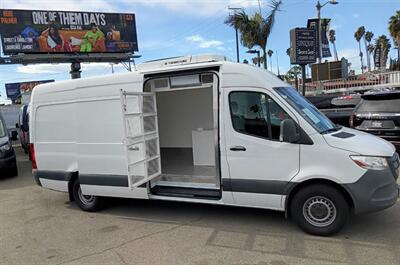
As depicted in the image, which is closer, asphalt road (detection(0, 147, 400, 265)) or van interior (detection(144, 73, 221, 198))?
asphalt road (detection(0, 147, 400, 265))

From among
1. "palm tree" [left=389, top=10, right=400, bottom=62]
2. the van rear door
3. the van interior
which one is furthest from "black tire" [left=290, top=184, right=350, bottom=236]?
"palm tree" [left=389, top=10, right=400, bottom=62]

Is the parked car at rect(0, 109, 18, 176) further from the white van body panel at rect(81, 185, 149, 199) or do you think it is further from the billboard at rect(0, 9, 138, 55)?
the billboard at rect(0, 9, 138, 55)

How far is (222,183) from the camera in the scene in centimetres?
599

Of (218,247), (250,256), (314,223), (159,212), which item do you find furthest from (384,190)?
(159,212)

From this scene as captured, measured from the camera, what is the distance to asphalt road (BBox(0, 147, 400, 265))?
4863 mm

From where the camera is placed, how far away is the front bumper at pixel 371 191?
16.7 feet

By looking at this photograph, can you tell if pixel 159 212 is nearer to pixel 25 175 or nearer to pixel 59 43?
pixel 25 175

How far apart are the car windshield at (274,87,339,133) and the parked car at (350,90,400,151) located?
4.14 metres

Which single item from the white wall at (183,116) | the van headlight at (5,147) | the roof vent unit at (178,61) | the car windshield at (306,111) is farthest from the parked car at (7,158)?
the car windshield at (306,111)

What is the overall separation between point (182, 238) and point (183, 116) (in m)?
4.64

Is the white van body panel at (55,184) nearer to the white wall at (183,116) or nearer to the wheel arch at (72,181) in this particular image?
the wheel arch at (72,181)

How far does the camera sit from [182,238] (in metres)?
5.59

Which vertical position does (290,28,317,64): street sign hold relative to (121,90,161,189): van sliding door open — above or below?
above

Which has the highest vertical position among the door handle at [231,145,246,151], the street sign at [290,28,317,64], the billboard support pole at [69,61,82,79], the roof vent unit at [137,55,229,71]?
the billboard support pole at [69,61,82,79]
